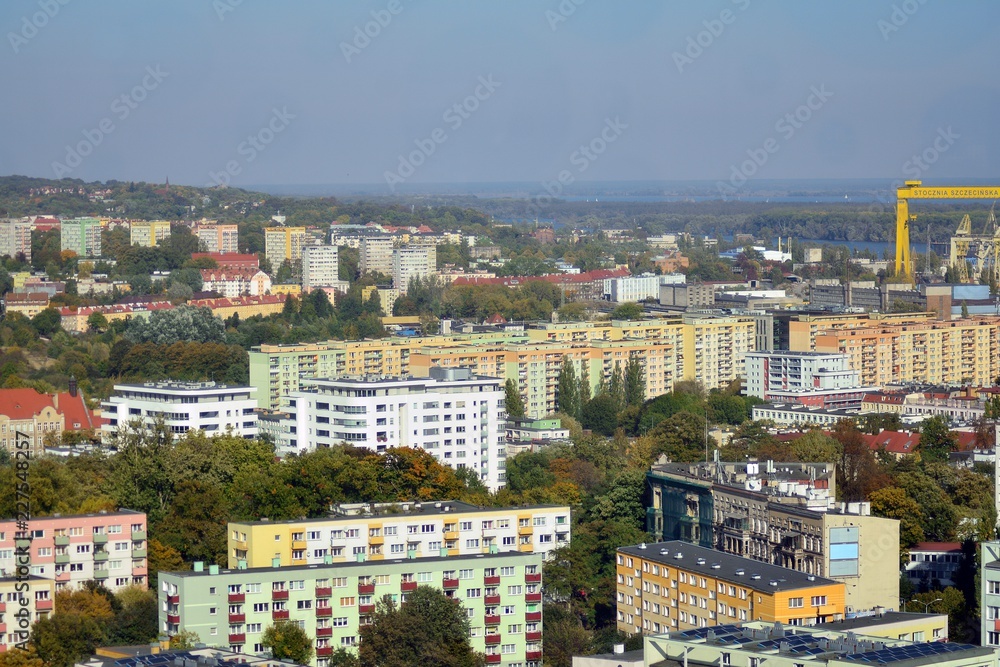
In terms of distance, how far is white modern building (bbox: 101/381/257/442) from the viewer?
22.0 m

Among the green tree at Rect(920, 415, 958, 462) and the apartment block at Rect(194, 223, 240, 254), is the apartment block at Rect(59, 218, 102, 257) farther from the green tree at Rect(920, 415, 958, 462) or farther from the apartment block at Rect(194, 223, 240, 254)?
the green tree at Rect(920, 415, 958, 462)

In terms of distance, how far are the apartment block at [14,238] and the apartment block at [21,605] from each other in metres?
41.5

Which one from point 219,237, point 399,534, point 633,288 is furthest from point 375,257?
point 399,534

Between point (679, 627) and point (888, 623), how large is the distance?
2.24 m

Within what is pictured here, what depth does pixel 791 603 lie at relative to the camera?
13.1m

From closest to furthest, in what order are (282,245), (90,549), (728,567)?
(728,567) < (90,549) < (282,245)

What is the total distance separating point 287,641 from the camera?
13234 mm

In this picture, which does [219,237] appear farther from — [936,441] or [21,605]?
[21,605]

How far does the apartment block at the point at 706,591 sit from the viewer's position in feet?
43.1

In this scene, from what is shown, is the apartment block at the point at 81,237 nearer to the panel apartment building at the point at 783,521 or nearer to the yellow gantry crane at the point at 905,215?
the yellow gantry crane at the point at 905,215

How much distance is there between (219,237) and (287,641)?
158ft

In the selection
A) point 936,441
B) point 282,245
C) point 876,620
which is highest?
point 282,245

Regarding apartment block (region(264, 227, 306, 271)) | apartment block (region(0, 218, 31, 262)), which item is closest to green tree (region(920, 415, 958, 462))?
apartment block (region(0, 218, 31, 262))

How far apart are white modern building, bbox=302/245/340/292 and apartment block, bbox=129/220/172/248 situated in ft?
21.4
